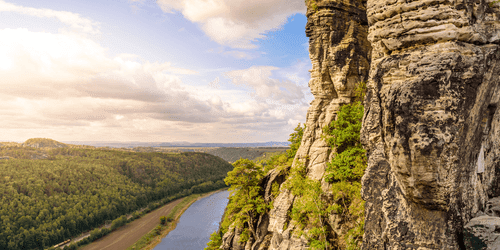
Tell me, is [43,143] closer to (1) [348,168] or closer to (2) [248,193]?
(2) [248,193]

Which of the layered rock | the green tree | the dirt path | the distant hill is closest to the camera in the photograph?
the layered rock

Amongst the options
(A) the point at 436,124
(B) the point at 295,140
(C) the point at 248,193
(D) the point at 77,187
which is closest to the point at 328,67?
(B) the point at 295,140

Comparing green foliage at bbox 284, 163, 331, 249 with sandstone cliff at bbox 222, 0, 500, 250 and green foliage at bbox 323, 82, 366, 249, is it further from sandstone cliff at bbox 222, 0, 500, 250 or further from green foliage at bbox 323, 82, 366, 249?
sandstone cliff at bbox 222, 0, 500, 250

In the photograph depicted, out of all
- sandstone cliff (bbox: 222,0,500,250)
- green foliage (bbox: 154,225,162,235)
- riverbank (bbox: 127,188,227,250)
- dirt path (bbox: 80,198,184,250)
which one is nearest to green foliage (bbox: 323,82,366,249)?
sandstone cliff (bbox: 222,0,500,250)

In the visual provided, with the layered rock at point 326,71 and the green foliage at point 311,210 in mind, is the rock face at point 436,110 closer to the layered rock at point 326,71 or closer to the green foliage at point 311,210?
the green foliage at point 311,210

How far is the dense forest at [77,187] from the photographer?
67.0 metres

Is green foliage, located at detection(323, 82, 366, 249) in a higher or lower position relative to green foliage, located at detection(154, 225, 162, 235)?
higher

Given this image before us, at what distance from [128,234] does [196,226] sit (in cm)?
1917

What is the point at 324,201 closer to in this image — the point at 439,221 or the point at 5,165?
the point at 439,221

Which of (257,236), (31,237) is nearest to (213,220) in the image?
(31,237)

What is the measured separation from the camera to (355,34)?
2362 cm

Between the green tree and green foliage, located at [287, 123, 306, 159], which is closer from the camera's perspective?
the green tree

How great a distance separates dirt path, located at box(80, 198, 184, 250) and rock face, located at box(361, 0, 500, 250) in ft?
237

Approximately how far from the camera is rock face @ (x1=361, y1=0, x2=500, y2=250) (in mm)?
7562
